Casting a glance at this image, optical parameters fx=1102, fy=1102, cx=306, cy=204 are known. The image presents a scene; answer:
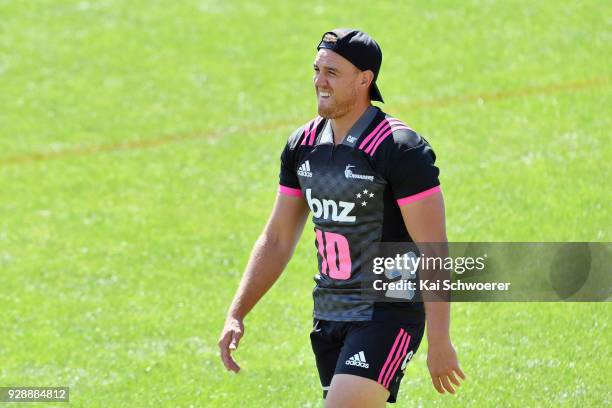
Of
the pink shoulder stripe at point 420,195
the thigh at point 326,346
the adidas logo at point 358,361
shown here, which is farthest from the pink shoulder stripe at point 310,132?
the adidas logo at point 358,361

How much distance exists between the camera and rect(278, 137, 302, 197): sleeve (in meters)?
6.84

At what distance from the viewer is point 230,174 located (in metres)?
14.7

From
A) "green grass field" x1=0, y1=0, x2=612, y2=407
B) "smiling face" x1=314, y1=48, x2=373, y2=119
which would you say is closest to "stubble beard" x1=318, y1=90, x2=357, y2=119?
"smiling face" x1=314, y1=48, x2=373, y2=119

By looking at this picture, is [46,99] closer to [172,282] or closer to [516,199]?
[172,282]

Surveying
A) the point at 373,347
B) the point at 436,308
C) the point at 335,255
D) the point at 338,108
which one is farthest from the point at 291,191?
the point at 436,308

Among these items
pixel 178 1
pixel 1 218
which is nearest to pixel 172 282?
pixel 1 218

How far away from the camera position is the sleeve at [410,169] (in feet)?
20.2

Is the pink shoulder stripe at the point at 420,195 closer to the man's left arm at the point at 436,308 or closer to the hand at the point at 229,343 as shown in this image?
the man's left arm at the point at 436,308

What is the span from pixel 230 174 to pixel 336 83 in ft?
27.1

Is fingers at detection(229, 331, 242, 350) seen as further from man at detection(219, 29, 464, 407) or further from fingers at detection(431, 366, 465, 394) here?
fingers at detection(431, 366, 465, 394)

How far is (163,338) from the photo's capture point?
10.4m

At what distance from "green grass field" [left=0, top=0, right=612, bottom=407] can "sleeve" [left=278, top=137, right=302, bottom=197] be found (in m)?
2.53

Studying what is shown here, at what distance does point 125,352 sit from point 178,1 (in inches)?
464

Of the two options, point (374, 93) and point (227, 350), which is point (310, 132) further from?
point (227, 350)
